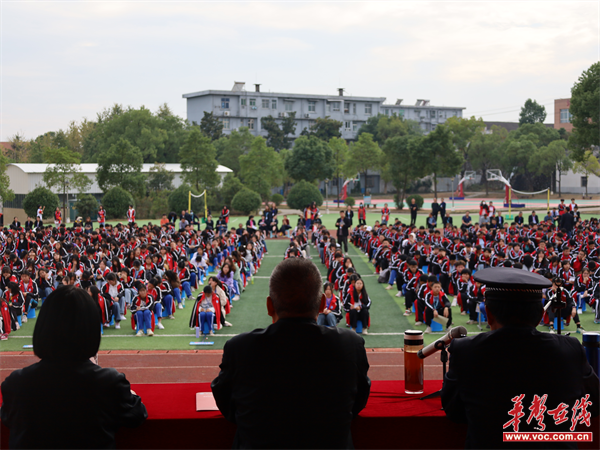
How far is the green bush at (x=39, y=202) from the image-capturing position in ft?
116

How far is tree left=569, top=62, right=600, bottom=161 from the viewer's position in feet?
112

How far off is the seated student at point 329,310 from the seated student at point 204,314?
2.19 m

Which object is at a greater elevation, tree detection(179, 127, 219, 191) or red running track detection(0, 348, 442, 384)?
tree detection(179, 127, 219, 191)

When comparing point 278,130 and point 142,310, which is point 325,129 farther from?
point 142,310

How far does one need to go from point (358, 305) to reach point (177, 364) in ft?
12.3

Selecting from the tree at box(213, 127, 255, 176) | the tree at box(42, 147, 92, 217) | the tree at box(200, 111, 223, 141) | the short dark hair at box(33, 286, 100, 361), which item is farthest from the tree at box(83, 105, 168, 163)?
the short dark hair at box(33, 286, 100, 361)

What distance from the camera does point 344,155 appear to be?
56594 millimetres

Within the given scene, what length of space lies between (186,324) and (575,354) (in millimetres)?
10298

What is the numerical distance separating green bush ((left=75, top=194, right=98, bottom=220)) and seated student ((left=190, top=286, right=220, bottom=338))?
31.2 meters

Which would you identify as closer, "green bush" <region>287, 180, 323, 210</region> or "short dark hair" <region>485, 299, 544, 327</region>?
"short dark hair" <region>485, 299, 544, 327</region>

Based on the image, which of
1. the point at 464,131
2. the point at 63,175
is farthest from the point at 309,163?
the point at 464,131

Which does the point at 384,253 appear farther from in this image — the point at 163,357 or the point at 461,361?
the point at 461,361

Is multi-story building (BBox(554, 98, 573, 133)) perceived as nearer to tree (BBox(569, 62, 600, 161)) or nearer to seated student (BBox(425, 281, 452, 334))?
tree (BBox(569, 62, 600, 161))

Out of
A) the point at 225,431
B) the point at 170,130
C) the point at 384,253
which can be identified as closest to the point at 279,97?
the point at 170,130
